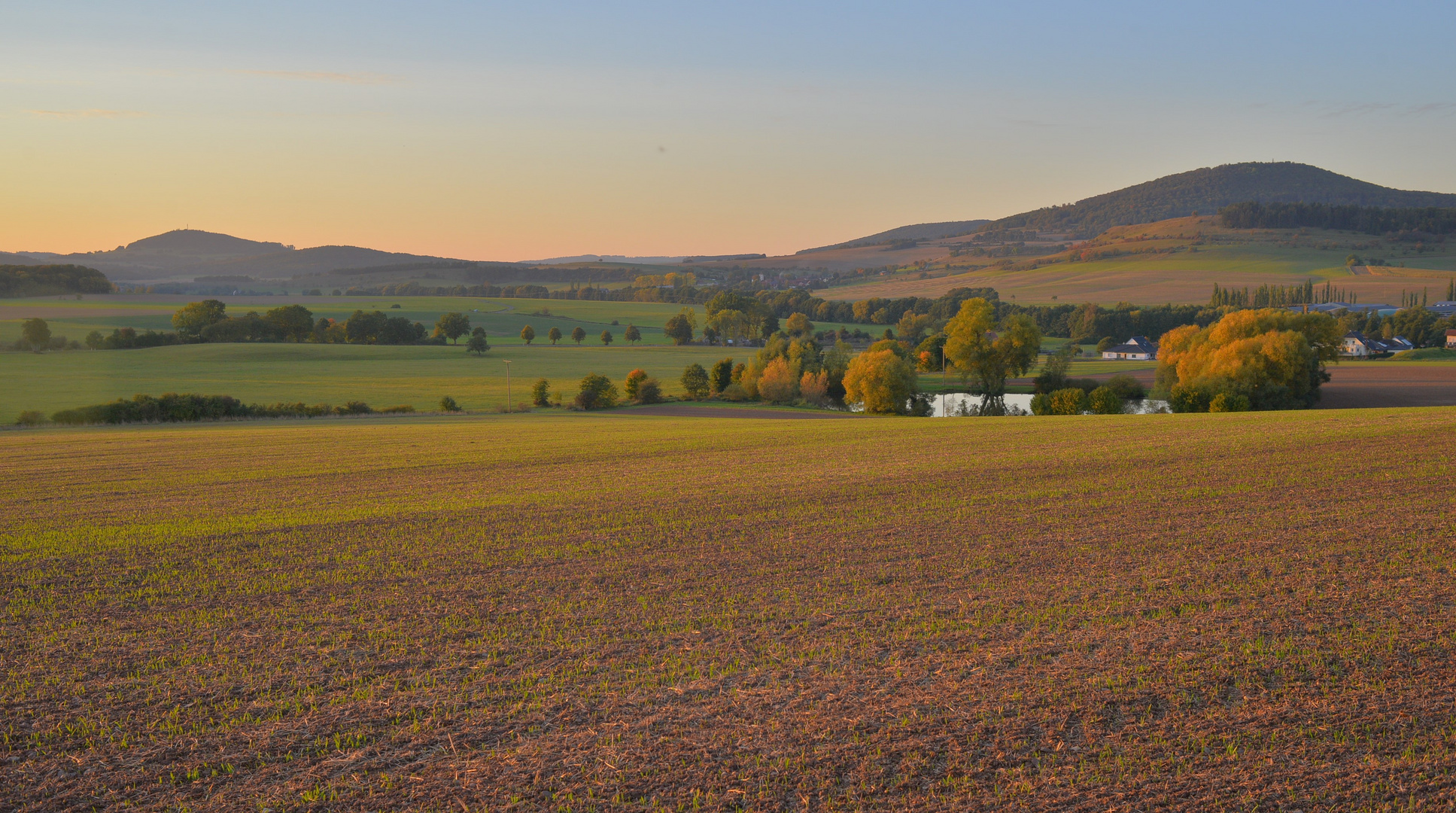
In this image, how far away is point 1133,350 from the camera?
113 meters

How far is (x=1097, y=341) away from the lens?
12438 centimetres

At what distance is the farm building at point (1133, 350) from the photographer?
110000 mm

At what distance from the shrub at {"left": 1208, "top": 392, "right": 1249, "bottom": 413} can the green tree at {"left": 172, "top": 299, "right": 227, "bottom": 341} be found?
105935 millimetres

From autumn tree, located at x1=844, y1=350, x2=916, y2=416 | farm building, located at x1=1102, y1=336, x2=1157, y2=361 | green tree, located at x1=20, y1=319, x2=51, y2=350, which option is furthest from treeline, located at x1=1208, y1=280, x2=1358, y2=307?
green tree, located at x1=20, y1=319, x2=51, y2=350

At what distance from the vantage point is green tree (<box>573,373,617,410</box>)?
223ft

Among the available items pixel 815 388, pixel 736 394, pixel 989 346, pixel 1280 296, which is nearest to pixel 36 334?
pixel 736 394

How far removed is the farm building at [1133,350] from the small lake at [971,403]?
37709mm

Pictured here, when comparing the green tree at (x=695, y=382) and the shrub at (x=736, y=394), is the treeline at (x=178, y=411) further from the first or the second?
the shrub at (x=736, y=394)

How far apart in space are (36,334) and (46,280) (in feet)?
153

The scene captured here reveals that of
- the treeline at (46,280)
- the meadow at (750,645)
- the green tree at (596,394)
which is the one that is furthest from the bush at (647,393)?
the treeline at (46,280)

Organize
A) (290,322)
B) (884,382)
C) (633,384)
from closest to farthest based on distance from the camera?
(884,382) → (633,384) → (290,322)

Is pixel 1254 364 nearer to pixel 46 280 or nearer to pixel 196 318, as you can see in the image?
pixel 196 318

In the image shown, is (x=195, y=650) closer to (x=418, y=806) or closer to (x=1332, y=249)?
(x=418, y=806)

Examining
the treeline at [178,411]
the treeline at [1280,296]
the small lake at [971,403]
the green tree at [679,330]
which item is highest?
the treeline at [1280,296]
